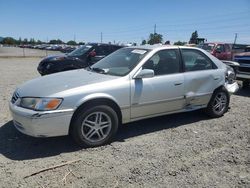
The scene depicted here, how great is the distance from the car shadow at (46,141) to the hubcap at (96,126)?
26 cm

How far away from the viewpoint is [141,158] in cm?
409

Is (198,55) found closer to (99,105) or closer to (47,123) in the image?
(99,105)

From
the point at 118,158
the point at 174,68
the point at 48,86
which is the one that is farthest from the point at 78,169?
the point at 174,68

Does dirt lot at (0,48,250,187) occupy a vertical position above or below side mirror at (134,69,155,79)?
below

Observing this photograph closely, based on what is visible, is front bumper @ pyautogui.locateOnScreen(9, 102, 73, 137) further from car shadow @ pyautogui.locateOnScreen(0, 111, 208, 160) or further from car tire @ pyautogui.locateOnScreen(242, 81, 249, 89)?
car tire @ pyautogui.locateOnScreen(242, 81, 249, 89)

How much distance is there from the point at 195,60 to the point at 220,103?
117cm

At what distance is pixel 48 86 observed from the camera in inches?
175

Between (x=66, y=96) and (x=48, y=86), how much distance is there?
20.2 inches

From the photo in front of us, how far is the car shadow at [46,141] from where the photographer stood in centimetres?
418

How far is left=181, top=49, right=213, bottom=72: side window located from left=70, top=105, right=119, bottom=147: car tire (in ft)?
6.32

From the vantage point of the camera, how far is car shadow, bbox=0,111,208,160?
164 inches

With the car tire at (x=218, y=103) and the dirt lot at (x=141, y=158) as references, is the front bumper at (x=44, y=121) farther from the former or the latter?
the car tire at (x=218, y=103)

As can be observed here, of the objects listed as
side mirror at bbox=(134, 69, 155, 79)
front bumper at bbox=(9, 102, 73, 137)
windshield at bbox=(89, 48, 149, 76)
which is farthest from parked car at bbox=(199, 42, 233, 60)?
front bumper at bbox=(9, 102, 73, 137)

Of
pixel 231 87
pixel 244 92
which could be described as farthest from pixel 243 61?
pixel 231 87
